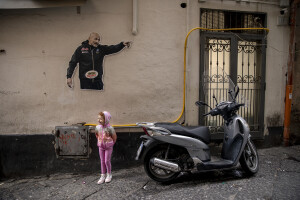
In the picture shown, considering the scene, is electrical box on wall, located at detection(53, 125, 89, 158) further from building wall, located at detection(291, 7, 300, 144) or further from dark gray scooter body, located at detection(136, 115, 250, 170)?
building wall, located at detection(291, 7, 300, 144)

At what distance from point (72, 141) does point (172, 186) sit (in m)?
2.26

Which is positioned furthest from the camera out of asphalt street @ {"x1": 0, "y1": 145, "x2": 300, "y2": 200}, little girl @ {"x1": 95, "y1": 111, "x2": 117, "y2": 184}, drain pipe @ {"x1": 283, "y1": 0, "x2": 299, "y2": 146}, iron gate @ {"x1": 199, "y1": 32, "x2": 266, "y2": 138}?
drain pipe @ {"x1": 283, "y1": 0, "x2": 299, "y2": 146}

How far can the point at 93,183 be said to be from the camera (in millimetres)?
4137

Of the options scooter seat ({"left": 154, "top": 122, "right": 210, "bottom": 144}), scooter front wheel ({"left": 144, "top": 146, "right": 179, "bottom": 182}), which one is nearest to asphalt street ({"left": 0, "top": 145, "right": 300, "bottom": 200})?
scooter front wheel ({"left": 144, "top": 146, "right": 179, "bottom": 182})

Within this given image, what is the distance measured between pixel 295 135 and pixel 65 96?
570 cm

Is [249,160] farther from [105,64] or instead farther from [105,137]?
[105,64]

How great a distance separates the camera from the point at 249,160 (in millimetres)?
4047

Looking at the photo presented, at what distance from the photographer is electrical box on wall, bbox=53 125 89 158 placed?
4.59m

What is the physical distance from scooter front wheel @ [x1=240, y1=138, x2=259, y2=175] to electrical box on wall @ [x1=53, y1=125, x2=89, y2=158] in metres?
3.05

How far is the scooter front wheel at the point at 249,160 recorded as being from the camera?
3.88m

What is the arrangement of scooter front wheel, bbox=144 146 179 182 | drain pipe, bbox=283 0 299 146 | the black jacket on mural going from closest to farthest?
scooter front wheel, bbox=144 146 179 182, the black jacket on mural, drain pipe, bbox=283 0 299 146

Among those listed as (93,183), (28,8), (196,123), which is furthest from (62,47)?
→ (196,123)

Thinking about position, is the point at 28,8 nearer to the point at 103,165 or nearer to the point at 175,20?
the point at 175,20

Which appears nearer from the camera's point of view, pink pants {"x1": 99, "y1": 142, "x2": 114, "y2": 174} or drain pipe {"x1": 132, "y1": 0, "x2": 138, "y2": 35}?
pink pants {"x1": 99, "y1": 142, "x2": 114, "y2": 174}
